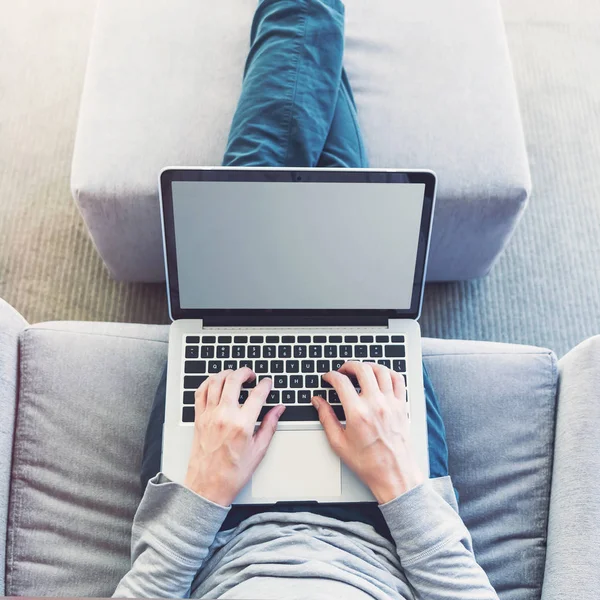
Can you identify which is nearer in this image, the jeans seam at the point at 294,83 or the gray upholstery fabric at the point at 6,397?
the gray upholstery fabric at the point at 6,397

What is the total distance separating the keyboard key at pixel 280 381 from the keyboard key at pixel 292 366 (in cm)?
1

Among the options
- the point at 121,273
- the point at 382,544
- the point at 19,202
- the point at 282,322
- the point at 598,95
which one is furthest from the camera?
the point at 598,95

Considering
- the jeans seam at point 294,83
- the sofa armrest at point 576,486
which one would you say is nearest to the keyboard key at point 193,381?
the jeans seam at point 294,83

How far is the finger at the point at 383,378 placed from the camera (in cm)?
87

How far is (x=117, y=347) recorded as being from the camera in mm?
988

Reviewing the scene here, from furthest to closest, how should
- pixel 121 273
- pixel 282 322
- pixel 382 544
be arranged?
pixel 121 273 → pixel 282 322 → pixel 382 544

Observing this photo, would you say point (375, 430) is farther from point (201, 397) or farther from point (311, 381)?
point (201, 397)

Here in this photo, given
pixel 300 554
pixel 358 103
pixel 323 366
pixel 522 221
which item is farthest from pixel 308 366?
pixel 522 221

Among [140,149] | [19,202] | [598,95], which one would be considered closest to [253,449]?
[140,149]

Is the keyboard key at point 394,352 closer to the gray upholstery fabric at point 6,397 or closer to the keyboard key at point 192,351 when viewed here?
the keyboard key at point 192,351

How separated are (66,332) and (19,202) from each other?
0.67m

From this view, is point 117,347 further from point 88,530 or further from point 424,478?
point 424,478

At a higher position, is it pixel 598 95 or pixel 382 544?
pixel 598 95

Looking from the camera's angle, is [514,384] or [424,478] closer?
[424,478]
